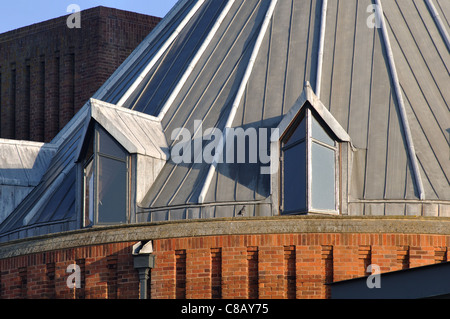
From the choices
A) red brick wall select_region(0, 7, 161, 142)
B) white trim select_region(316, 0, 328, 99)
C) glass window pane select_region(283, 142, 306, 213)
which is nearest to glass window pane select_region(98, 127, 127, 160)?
glass window pane select_region(283, 142, 306, 213)

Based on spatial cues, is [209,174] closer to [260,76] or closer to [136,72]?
[260,76]

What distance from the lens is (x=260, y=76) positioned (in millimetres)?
25719

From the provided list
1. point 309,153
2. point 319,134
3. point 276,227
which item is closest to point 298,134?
point 319,134

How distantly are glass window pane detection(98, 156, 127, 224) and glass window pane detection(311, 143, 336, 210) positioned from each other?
3858mm

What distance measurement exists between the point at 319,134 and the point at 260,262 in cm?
271

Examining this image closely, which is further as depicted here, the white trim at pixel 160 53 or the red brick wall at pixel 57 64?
the red brick wall at pixel 57 64

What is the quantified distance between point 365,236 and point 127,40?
21348 millimetres

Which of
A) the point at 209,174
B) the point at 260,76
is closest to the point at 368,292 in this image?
the point at 209,174

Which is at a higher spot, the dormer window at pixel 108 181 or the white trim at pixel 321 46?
the white trim at pixel 321 46

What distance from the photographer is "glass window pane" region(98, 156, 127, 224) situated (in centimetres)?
2439

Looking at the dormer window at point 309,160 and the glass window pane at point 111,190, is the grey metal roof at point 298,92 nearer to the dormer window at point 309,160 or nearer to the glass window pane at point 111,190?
the dormer window at point 309,160

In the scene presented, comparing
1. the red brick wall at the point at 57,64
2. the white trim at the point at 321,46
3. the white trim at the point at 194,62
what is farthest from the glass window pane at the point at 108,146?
the red brick wall at the point at 57,64

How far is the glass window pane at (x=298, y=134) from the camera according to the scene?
76.2ft

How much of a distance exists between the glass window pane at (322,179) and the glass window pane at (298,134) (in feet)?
0.95
